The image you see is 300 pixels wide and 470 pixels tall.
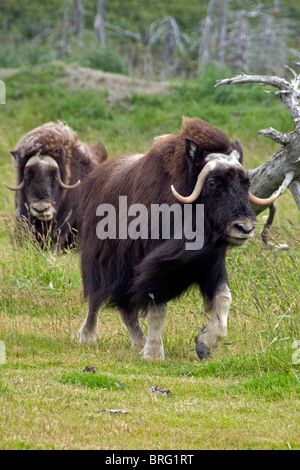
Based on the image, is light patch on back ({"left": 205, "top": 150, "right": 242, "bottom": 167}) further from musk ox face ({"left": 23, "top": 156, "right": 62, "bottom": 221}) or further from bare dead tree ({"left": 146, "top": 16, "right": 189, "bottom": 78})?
bare dead tree ({"left": 146, "top": 16, "right": 189, "bottom": 78})

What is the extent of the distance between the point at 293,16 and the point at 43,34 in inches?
400

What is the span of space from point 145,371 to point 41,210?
346 centimetres

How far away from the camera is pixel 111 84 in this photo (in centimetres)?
1622

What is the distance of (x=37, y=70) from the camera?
55.1ft

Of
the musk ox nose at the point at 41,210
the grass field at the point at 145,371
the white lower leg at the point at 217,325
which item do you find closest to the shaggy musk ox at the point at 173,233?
the white lower leg at the point at 217,325

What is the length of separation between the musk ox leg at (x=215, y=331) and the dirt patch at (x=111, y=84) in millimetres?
11342

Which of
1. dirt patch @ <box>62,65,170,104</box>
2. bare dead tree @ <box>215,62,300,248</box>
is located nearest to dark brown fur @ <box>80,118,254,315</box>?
bare dead tree @ <box>215,62,300,248</box>

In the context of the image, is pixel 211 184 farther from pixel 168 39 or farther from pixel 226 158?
pixel 168 39

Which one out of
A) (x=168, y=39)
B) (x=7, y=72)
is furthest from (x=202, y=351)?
(x=168, y=39)

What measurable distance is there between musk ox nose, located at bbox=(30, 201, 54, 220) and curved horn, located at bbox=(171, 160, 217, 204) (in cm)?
325

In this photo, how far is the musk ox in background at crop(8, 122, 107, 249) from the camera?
7.75m

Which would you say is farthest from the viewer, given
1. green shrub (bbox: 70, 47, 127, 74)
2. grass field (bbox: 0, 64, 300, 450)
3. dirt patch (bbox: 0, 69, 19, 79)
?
green shrub (bbox: 70, 47, 127, 74)
